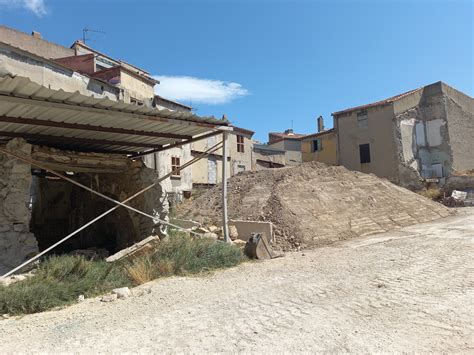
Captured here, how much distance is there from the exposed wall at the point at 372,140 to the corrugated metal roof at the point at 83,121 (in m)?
21.9

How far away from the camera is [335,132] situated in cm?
3047

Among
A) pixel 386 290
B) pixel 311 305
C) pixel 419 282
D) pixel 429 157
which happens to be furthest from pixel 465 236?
pixel 429 157

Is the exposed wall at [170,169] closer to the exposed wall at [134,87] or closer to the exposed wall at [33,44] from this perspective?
the exposed wall at [134,87]

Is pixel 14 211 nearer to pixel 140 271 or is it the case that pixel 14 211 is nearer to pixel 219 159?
pixel 140 271

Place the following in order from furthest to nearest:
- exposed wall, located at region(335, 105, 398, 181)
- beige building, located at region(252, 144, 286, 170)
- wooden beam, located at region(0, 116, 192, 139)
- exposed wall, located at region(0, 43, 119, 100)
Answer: beige building, located at region(252, 144, 286, 170) < exposed wall, located at region(335, 105, 398, 181) < exposed wall, located at region(0, 43, 119, 100) < wooden beam, located at region(0, 116, 192, 139)

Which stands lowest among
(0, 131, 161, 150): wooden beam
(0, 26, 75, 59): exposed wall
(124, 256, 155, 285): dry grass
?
(124, 256, 155, 285): dry grass

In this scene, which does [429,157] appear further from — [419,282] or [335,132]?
[419,282]

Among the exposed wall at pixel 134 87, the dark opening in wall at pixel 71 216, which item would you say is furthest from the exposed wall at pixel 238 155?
the dark opening in wall at pixel 71 216

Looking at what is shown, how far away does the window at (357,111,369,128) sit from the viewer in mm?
28297

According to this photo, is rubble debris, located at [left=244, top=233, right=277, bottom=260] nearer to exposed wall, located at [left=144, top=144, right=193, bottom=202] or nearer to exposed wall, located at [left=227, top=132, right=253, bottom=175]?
exposed wall, located at [left=144, top=144, right=193, bottom=202]

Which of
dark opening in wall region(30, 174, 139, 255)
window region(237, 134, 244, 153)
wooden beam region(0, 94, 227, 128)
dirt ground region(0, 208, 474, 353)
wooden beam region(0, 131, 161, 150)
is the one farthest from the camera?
window region(237, 134, 244, 153)

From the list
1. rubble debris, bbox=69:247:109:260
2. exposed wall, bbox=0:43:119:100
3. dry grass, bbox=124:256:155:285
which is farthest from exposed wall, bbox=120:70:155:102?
dry grass, bbox=124:256:155:285

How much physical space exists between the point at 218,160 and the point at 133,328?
24.9 m

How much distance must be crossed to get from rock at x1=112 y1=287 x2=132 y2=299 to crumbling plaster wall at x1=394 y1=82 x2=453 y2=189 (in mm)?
24411
